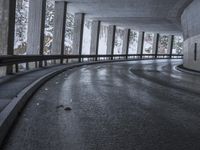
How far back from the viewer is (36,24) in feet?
83.0

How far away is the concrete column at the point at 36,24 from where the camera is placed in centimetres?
2491

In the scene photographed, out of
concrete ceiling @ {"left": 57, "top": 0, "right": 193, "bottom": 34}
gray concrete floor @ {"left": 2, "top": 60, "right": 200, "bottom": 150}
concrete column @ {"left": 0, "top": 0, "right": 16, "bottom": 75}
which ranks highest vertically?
concrete ceiling @ {"left": 57, "top": 0, "right": 193, "bottom": 34}

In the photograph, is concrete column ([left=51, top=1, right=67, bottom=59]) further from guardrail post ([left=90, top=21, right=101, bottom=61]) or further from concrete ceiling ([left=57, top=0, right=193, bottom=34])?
guardrail post ([left=90, top=21, right=101, bottom=61])

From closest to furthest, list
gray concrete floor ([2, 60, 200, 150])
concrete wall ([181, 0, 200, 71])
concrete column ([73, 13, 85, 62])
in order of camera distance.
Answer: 1. gray concrete floor ([2, 60, 200, 150])
2. concrete wall ([181, 0, 200, 71])
3. concrete column ([73, 13, 85, 62])

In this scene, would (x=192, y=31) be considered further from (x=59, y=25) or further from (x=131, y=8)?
(x=59, y=25)

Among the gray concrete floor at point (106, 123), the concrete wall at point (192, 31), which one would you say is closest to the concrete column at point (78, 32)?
the concrete wall at point (192, 31)

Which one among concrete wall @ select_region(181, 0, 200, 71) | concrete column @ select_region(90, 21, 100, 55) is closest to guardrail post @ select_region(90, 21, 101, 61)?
concrete column @ select_region(90, 21, 100, 55)

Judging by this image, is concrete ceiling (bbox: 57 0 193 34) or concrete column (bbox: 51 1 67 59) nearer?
concrete ceiling (bbox: 57 0 193 34)

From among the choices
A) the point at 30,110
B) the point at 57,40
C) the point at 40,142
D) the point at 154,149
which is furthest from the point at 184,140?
the point at 57,40

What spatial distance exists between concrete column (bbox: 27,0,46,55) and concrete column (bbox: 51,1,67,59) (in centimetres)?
646

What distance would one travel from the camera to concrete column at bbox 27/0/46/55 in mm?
24906

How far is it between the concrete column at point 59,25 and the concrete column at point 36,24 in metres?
6.46

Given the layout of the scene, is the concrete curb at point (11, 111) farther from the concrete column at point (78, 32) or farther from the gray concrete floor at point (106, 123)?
the concrete column at point (78, 32)

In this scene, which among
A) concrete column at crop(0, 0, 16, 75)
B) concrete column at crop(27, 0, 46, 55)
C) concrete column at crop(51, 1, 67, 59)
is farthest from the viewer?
concrete column at crop(51, 1, 67, 59)
